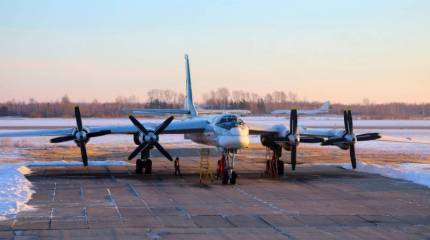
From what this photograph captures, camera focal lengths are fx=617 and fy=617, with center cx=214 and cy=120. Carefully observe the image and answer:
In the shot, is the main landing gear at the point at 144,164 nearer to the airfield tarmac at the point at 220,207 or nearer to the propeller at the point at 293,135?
the airfield tarmac at the point at 220,207

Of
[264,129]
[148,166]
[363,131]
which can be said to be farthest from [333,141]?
[363,131]

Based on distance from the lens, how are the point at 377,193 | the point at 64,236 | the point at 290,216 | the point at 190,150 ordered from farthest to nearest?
1. the point at 190,150
2. the point at 377,193
3. the point at 290,216
4. the point at 64,236

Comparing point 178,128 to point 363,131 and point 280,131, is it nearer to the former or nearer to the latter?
point 280,131

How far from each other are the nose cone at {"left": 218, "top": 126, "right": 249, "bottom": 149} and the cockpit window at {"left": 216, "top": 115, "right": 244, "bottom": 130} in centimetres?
38

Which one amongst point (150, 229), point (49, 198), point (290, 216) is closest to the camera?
point (150, 229)

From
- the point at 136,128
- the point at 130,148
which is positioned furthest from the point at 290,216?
the point at 130,148

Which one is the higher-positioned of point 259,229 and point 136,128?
point 136,128

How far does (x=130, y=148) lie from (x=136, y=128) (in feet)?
58.6

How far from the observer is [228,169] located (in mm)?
23578

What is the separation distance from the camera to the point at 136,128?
1083 inches

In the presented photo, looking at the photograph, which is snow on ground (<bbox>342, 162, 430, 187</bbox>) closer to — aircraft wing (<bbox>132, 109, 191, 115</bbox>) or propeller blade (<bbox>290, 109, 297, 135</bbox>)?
propeller blade (<bbox>290, 109, 297, 135</bbox>)

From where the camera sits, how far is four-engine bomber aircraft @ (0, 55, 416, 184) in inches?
947

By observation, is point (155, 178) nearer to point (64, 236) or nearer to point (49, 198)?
point (49, 198)

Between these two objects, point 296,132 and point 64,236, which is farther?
point 296,132
